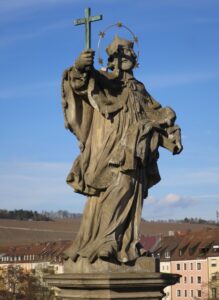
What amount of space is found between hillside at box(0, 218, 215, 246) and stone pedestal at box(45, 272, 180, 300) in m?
144

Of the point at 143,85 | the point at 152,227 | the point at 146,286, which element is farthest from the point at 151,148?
the point at 152,227

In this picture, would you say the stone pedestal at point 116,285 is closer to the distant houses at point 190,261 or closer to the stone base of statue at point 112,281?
the stone base of statue at point 112,281

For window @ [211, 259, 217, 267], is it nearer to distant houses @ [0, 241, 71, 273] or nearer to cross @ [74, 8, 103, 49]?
distant houses @ [0, 241, 71, 273]

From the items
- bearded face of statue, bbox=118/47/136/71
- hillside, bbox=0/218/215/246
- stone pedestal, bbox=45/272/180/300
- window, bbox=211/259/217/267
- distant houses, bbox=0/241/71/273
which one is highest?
hillside, bbox=0/218/215/246

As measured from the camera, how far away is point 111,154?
31.6ft

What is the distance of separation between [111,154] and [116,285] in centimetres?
173

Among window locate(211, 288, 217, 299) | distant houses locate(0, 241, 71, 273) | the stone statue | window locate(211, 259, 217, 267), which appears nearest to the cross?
the stone statue

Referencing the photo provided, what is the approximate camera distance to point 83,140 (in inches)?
393

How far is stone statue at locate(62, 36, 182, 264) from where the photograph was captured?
9383 millimetres

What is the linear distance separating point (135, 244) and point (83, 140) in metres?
1.52

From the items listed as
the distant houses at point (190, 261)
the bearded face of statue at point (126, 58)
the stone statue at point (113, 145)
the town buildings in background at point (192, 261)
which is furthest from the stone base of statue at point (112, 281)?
the town buildings in background at point (192, 261)

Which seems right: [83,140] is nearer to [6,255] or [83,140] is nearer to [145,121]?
[145,121]

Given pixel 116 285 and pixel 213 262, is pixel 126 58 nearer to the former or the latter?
pixel 116 285

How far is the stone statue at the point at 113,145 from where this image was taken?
938 cm
